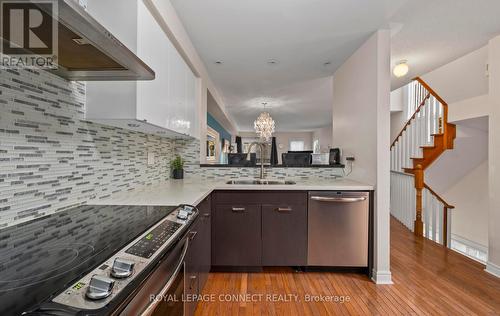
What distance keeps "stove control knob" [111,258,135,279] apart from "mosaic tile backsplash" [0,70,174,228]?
680 mm

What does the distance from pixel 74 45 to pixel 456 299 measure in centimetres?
306

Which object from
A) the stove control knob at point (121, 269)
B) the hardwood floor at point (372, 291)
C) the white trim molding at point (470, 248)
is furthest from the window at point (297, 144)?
the stove control knob at point (121, 269)

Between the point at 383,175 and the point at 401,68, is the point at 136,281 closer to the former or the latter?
the point at 383,175

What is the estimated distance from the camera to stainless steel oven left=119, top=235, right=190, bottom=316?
0.66 m

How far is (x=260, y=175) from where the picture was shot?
2867 millimetres

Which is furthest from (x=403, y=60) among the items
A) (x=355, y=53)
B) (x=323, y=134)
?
(x=323, y=134)

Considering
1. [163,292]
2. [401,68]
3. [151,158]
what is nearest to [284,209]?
[151,158]

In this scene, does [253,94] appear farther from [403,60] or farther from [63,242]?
[63,242]

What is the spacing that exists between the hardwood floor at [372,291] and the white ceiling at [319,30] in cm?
240

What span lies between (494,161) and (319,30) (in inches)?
87.7

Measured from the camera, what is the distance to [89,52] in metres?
0.98

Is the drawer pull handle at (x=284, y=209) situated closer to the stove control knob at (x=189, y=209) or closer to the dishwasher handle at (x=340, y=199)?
the dishwasher handle at (x=340, y=199)

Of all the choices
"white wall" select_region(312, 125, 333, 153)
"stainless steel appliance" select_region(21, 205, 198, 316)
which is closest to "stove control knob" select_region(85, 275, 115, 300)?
"stainless steel appliance" select_region(21, 205, 198, 316)

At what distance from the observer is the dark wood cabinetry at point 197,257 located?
1.38 metres
